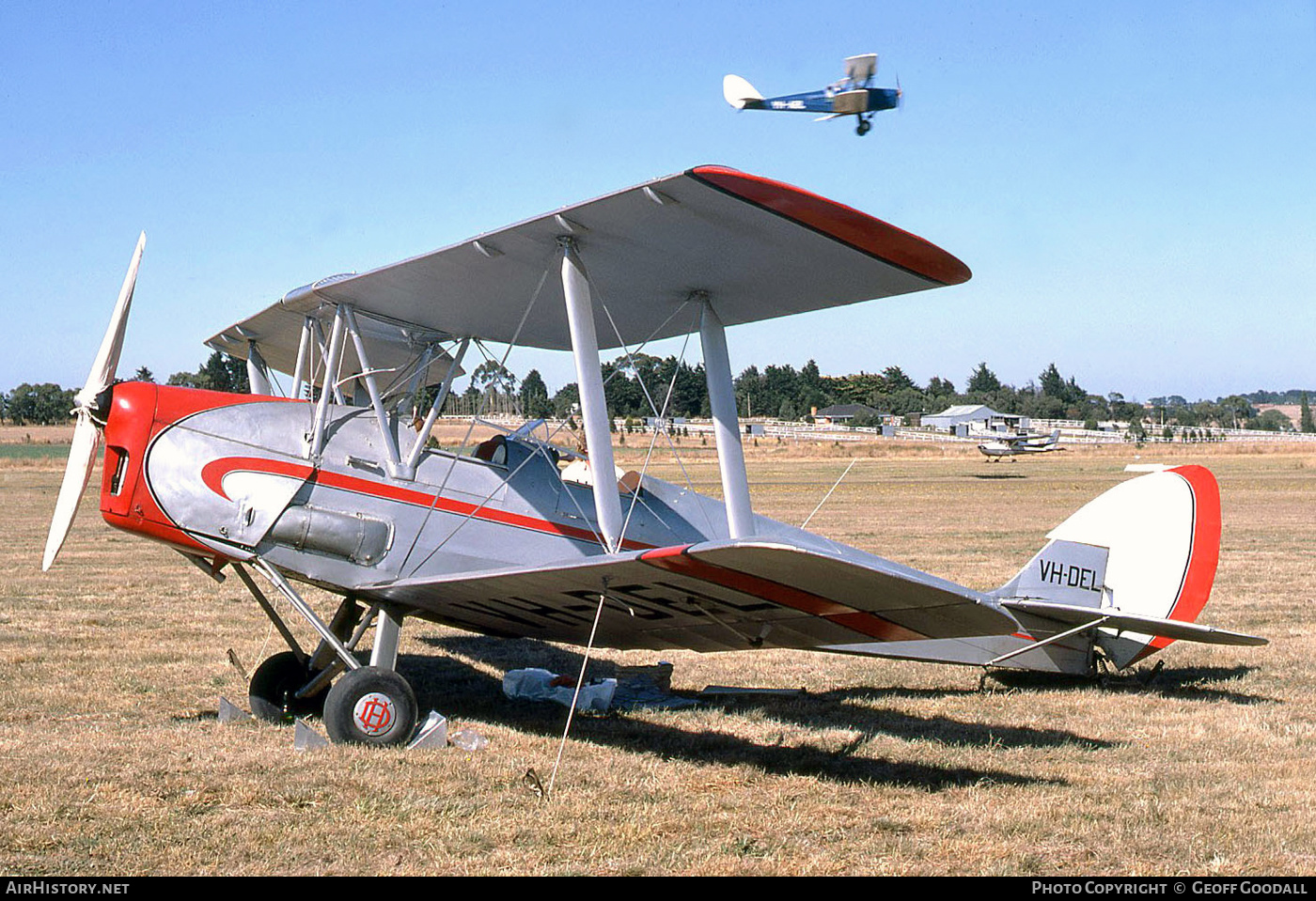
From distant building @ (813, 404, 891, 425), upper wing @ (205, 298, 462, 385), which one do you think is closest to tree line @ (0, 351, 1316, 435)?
distant building @ (813, 404, 891, 425)

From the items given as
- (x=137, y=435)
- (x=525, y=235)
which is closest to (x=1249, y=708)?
(x=525, y=235)

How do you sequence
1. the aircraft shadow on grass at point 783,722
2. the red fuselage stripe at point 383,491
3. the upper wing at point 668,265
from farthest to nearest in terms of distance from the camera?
1. the red fuselage stripe at point 383,491
2. the aircraft shadow on grass at point 783,722
3. the upper wing at point 668,265

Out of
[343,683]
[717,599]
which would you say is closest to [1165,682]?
[717,599]

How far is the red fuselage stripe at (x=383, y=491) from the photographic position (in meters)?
6.35

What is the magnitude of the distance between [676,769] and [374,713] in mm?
1696

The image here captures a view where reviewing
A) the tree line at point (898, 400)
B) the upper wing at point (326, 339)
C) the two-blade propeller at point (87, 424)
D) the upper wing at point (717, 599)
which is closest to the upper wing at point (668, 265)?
the upper wing at point (326, 339)

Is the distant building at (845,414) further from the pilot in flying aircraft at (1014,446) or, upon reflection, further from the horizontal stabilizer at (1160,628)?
the horizontal stabilizer at (1160,628)

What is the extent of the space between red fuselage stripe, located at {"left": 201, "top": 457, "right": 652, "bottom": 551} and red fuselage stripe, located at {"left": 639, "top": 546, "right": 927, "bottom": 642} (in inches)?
82.0

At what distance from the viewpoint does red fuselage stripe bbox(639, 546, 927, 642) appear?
15.6ft

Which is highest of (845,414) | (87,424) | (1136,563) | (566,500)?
(845,414)

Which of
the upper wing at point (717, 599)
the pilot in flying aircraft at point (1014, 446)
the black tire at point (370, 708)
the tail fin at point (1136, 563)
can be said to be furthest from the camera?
the pilot in flying aircraft at point (1014, 446)

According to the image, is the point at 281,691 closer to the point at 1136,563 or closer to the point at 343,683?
the point at 343,683

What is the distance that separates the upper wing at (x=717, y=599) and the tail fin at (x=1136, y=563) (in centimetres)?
255

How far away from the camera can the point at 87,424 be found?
6.48 metres
